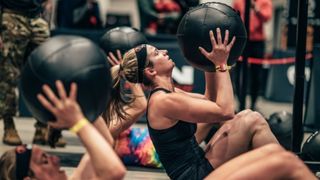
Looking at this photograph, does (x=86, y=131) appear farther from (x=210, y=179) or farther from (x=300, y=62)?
(x=300, y=62)

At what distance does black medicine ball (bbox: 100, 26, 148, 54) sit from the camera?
20.5ft

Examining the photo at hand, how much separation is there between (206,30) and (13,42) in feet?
9.14

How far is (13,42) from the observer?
286 inches

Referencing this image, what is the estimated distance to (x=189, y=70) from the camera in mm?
9453

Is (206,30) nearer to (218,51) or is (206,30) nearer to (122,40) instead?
(218,51)

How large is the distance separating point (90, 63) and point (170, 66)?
1665mm

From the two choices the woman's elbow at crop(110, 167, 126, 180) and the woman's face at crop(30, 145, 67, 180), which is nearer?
the woman's elbow at crop(110, 167, 126, 180)

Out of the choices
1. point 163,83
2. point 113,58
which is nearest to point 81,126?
point 163,83

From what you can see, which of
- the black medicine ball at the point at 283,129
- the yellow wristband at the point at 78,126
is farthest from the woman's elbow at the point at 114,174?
the black medicine ball at the point at 283,129

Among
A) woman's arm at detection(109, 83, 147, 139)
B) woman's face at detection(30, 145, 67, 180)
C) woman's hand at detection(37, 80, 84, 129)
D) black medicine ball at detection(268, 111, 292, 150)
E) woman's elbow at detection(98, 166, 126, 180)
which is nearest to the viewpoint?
woman's hand at detection(37, 80, 84, 129)

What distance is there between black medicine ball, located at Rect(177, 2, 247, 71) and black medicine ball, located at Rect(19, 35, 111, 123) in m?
1.54

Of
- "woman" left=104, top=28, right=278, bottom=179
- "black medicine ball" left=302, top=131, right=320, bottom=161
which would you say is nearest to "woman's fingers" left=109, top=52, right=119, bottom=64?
"woman" left=104, top=28, right=278, bottom=179

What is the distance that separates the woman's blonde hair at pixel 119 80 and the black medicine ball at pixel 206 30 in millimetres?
327

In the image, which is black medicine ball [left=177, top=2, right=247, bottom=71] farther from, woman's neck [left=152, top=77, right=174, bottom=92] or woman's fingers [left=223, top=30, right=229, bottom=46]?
woman's neck [left=152, top=77, right=174, bottom=92]
